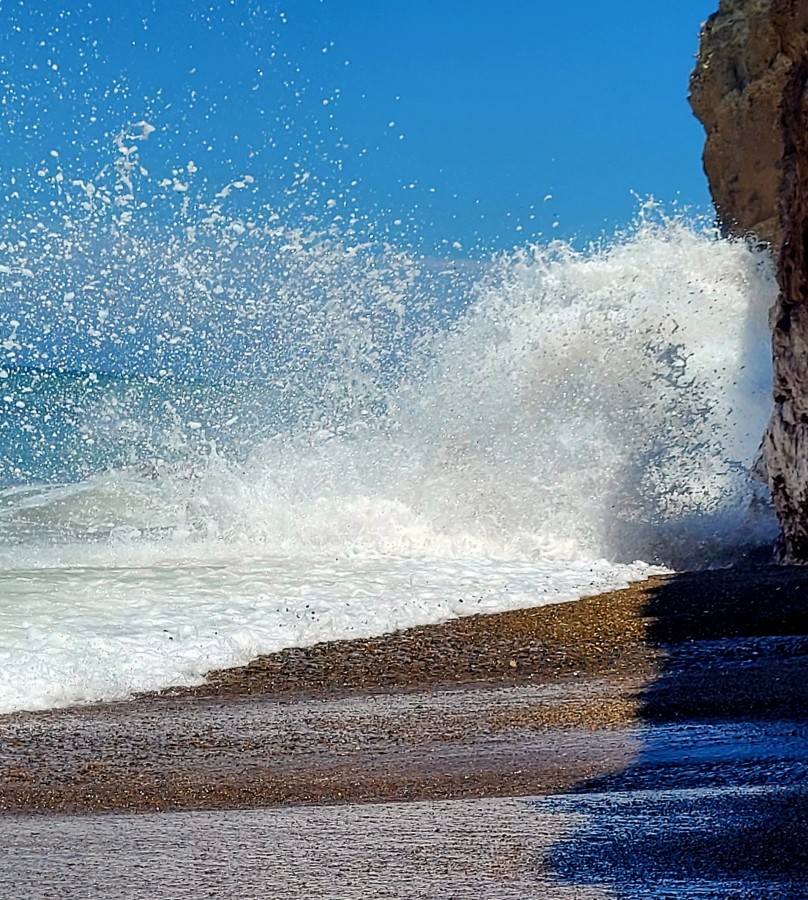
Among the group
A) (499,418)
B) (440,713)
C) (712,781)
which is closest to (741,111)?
(499,418)

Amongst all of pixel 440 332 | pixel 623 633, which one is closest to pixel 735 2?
pixel 440 332

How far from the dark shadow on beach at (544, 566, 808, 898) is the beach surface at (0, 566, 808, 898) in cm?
1

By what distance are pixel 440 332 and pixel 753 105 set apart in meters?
5.02

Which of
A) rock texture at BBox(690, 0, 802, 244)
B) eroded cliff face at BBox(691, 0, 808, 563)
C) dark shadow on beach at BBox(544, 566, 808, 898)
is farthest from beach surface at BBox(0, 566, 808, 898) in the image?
rock texture at BBox(690, 0, 802, 244)

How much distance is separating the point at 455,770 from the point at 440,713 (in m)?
1.03

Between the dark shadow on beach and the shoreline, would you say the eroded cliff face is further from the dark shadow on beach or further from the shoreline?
the dark shadow on beach

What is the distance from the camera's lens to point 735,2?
16703 millimetres

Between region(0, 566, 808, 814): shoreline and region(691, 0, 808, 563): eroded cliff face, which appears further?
region(691, 0, 808, 563): eroded cliff face

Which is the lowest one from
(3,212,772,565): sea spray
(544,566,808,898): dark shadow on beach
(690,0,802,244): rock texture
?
(544,566,808,898): dark shadow on beach

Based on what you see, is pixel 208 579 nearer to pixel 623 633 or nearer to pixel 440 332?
pixel 623 633

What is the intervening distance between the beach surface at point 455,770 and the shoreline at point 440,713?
0.05 ft

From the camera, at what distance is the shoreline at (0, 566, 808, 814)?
Result: 438 cm

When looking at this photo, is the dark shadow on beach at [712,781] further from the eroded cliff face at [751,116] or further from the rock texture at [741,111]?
the rock texture at [741,111]

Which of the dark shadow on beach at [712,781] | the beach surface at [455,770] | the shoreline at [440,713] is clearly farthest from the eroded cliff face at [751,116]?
the dark shadow on beach at [712,781]
